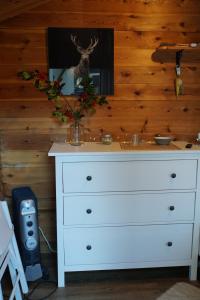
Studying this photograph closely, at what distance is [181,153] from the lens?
2.17 meters

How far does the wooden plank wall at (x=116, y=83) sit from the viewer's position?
241cm

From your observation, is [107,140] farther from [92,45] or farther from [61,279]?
[61,279]

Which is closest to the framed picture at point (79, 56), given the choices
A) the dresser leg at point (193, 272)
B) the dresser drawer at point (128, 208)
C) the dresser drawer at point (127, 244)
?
the dresser drawer at point (128, 208)

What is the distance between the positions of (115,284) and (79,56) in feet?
5.98

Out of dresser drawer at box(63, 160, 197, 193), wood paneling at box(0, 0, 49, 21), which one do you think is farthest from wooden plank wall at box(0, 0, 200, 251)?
dresser drawer at box(63, 160, 197, 193)

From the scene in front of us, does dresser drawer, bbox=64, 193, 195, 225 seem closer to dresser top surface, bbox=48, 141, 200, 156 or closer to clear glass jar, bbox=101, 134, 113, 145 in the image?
dresser top surface, bbox=48, 141, 200, 156

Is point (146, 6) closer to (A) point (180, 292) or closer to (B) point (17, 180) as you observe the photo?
(B) point (17, 180)

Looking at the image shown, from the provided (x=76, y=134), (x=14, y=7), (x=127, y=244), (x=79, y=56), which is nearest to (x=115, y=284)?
(x=127, y=244)

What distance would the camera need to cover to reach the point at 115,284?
7.52 ft

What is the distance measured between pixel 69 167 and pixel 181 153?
0.81 metres

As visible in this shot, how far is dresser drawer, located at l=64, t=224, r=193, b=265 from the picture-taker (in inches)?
87.2

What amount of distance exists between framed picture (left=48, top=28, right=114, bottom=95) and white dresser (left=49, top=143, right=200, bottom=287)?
23.0 inches

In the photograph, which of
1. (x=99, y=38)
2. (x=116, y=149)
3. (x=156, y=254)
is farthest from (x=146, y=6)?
(x=156, y=254)

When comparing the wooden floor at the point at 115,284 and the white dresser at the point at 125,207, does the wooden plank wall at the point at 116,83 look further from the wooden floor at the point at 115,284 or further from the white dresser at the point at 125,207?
the wooden floor at the point at 115,284
